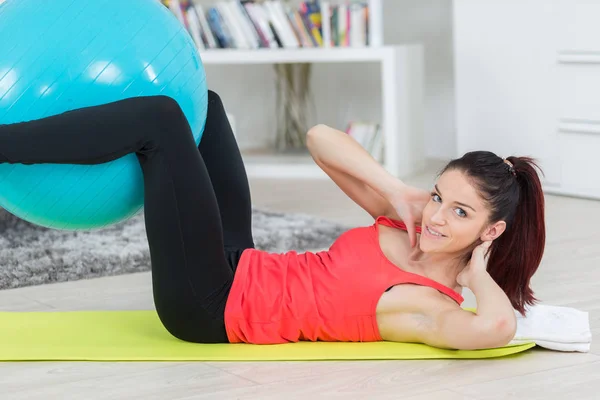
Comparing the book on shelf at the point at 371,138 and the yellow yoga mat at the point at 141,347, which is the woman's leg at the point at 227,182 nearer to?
the yellow yoga mat at the point at 141,347

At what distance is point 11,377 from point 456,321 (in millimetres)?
889

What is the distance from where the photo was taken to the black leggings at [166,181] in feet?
6.17

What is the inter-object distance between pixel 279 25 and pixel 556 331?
3.10 meters

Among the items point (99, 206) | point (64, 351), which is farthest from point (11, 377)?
point (99, 206)

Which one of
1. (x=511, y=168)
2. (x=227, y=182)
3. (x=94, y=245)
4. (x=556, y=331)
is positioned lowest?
(x=94, y=245)

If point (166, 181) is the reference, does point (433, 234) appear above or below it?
below

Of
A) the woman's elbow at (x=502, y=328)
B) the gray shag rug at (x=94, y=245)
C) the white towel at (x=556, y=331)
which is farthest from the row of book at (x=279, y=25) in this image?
the woman's elbow at (x=502, y=328)

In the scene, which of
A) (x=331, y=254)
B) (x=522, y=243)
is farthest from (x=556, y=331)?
(x=331, y=254)

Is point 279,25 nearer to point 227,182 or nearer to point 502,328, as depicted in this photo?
point 227,182

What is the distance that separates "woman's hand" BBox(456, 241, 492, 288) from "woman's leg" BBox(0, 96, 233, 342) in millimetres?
486

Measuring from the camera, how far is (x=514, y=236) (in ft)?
6.45

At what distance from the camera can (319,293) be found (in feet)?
6.59

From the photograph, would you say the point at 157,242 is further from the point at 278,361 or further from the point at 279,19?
the point at 279,19

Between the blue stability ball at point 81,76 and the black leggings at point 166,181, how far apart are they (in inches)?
1.6
